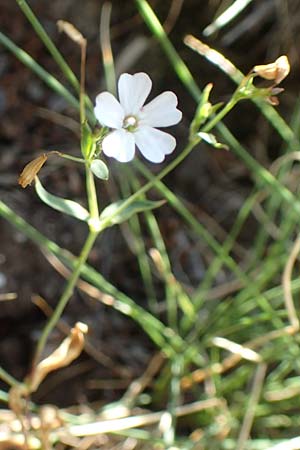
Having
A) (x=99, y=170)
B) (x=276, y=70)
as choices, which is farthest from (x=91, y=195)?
(x=276, y=70)

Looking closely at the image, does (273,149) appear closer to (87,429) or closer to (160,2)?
(160,2)

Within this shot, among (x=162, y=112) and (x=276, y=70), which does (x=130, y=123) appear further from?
(x=276, y=70)

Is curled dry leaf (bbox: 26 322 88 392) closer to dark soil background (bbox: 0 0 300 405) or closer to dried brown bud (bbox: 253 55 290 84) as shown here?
dark soil background (bbox: 0 0 300 405)

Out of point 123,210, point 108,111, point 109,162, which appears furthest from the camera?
point 109,162

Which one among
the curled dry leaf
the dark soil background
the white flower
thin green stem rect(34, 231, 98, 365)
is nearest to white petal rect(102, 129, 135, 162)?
the white flower

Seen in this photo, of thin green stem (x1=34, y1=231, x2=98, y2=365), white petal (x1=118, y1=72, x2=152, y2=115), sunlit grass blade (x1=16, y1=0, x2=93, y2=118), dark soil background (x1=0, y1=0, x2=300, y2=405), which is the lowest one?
thin green stem (x1=34, y1=231, x2=98, y2=365)

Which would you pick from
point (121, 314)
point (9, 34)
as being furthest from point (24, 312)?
point (9, 34)
